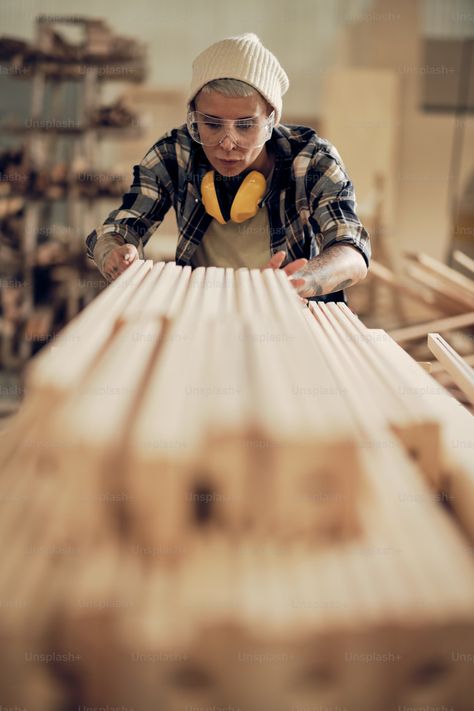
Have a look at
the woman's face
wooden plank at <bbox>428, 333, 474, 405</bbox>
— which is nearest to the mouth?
the woman's face

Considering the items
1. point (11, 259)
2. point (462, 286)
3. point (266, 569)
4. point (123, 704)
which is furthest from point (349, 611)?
point (11, 259)

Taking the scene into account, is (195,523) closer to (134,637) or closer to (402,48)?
(134,637)

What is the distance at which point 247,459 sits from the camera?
1.64ft

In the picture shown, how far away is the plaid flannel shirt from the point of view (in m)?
1.73

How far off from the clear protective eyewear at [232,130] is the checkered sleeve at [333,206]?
231mm

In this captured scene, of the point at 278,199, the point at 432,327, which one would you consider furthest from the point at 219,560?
the point at 432,327

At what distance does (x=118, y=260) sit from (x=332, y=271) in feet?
1.72

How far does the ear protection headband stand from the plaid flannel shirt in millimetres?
59

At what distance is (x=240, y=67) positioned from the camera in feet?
5.17

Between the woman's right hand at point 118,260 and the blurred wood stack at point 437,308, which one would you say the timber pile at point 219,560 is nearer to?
the woman's right hand at point 118,260

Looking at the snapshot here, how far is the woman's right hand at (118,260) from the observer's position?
5.08 feet

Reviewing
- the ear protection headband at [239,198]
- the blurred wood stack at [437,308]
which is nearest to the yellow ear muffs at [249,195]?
the ear protection headband at [239,198]

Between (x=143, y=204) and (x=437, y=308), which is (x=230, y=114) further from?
(x=437, y=308)

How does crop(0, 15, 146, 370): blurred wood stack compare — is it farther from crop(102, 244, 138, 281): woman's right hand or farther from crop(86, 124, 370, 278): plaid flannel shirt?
crop(102, 244, 138, 281): woman's right hand
